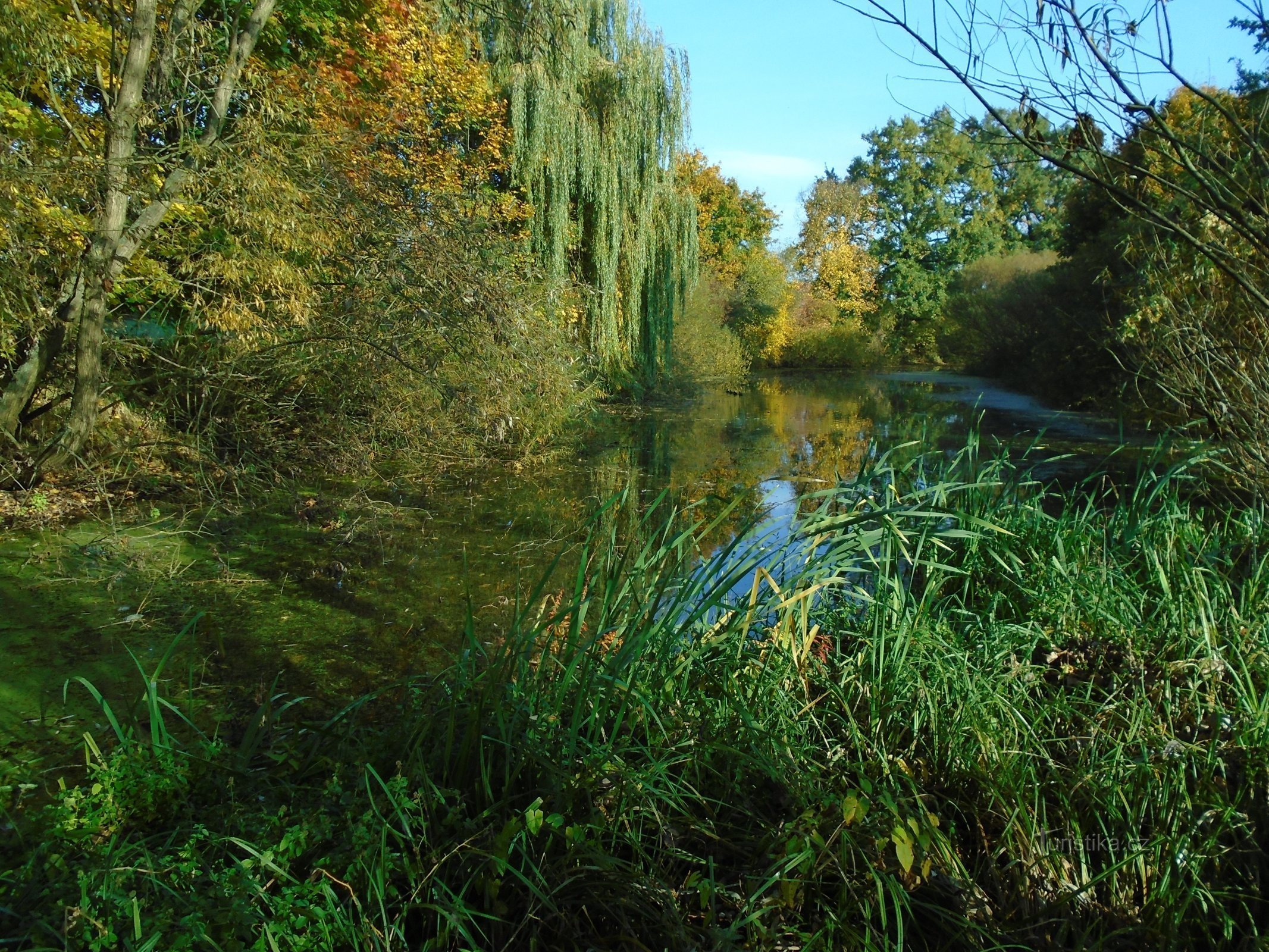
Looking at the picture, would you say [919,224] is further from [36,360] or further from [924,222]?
[36,360]

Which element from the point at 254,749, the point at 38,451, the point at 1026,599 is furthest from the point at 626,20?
the point at 254,749

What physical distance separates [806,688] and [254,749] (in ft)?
5.31

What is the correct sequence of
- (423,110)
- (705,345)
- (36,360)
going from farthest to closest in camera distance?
(705,345) < (423,110) < (36,360)

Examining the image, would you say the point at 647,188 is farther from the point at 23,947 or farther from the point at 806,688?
the point at 23,947

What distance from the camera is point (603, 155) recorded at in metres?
13.2

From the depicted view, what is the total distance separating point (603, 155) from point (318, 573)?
28.7 feet

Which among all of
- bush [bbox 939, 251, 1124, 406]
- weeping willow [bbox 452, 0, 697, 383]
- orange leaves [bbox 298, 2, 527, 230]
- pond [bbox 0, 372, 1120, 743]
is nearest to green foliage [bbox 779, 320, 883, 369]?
bush [bbox 939, 251, 1124, 406]

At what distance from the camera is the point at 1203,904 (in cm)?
222

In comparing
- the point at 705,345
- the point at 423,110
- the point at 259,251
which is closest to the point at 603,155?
the point at 423,110

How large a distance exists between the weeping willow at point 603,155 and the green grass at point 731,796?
8765 millimetres

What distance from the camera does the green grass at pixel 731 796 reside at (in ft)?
6.81

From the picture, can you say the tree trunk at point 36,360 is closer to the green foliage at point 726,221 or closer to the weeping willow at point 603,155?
the weeping willow at point 603,155

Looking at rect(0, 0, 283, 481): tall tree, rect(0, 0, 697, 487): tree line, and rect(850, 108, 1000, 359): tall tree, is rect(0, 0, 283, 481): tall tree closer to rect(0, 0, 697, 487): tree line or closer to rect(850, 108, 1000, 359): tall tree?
rect(0, 0, 697, 487): tree line

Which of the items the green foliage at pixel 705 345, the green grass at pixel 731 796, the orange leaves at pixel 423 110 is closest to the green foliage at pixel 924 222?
the green foliage at pixel 705 345
